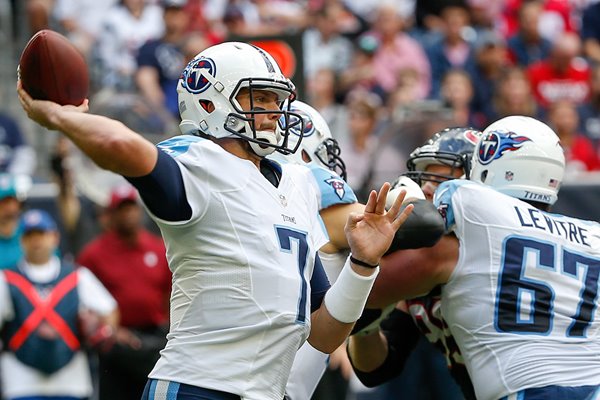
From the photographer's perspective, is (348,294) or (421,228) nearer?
(348,294)

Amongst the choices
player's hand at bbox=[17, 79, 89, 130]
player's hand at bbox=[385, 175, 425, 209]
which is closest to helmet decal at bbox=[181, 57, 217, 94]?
player's hand at bbox=[17, 79, 89, 130]

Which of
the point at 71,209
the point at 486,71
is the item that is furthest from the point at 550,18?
the point at 71,209

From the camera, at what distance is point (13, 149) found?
10.5m

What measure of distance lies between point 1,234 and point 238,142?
4969mm

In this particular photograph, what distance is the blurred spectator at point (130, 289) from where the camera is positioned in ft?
27.3

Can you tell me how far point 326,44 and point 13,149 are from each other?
3.55 m

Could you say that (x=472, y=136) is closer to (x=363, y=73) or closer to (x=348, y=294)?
(x=348, y=294)

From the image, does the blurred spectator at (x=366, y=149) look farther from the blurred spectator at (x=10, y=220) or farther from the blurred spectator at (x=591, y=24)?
the blurred spectator at (x=591, y=24)

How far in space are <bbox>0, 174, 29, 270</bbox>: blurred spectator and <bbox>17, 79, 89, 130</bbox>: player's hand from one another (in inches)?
193

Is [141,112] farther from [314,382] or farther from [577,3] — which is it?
[577,3]

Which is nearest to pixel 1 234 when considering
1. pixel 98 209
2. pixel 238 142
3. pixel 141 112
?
pixel 98 209

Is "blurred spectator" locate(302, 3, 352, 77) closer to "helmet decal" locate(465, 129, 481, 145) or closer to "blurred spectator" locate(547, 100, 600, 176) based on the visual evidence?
"blurred spectator" locate(547, 100, 600, 176)

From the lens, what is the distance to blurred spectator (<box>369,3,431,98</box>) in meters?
11.8

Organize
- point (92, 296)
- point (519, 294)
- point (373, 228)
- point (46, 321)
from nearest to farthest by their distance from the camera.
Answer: point (373, 228)
point (519, 294)
point (46, 321)
point (92, 296)
